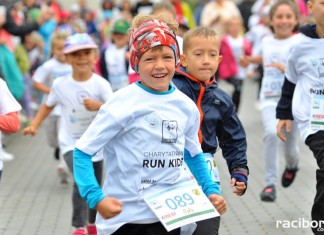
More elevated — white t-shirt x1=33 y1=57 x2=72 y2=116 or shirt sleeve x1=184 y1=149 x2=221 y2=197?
shirt sleeve x1=184 y1=149 x2=221 y2=197

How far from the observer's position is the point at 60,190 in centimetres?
1045

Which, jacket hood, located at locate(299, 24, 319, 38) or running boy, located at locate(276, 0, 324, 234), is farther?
jacket hood, located at locate(299, 24, 319, 38)

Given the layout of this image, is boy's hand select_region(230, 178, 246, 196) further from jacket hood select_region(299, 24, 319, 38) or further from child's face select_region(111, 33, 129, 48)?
child's face select_region(111, 33, 129, 48)

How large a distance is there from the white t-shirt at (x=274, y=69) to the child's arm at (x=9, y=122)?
12.8 feet

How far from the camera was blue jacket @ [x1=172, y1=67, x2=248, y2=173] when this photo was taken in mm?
5859

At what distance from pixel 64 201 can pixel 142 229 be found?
4.92m

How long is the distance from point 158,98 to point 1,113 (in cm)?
149

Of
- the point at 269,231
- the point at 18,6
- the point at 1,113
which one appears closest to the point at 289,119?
the point at 269,231

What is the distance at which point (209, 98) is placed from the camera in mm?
5895

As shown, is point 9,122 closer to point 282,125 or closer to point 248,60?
point 282,125

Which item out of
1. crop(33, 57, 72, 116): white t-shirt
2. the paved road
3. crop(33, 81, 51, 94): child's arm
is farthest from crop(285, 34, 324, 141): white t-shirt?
crop(33, 57, 72, 116): white t-shirt

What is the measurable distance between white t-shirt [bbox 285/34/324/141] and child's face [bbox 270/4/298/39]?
8.21ft

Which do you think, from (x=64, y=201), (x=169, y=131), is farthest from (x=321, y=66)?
(x=64, y=201)

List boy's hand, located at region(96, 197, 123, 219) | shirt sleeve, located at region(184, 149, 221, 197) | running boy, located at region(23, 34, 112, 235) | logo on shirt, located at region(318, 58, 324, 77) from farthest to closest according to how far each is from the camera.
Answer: running boy, located at region(23, 34, 112, 235), logo on shirt, located at region(318, 58, 324, 77), shirt sleeve, located at region(184, 149, 221, 197), boy's hand, located at region(96, 197, 123, 219)
